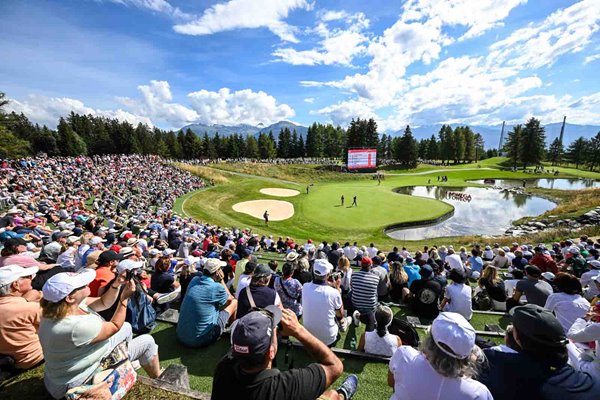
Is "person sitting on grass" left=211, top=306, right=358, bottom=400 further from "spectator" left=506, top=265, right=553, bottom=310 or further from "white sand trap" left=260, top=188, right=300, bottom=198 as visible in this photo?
"white sand trap" left=260, top=188, right=300, bottom=198

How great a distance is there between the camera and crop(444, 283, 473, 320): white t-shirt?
6.41 metres

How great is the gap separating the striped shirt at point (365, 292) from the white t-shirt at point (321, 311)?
124cm

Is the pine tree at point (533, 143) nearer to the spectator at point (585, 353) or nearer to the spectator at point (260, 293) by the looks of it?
the spectator at point (585, 353)

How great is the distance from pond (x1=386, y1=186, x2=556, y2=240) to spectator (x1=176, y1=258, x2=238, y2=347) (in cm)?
2351

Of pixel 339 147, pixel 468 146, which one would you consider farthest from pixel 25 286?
pixel 468 146

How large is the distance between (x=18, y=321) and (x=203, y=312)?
2564mm

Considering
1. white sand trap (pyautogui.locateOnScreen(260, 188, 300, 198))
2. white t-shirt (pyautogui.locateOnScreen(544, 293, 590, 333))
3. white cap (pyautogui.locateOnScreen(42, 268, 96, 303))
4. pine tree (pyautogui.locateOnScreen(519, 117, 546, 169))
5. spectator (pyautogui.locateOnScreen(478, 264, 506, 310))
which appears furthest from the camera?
pine tree (pyautogui.locateOnScreen(519, 117, 546, 169))

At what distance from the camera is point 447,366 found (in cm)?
252

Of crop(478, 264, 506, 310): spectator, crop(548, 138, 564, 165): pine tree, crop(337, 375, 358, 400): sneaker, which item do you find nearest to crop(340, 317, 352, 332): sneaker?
crop(337, 375, 358, 400): sneaker

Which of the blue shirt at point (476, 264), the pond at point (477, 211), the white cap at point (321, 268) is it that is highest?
the white cap at point (321, 268)

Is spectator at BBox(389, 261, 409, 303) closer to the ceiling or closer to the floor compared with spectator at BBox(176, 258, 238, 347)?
closer to the floor

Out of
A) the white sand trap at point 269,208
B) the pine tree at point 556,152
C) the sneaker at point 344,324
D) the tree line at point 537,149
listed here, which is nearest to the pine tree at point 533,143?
the tree line at point 537,149

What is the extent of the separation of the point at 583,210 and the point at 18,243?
39.9m

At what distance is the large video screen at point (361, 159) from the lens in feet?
225
